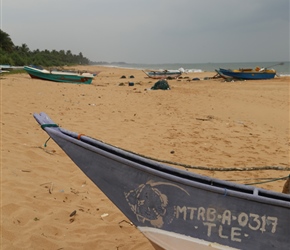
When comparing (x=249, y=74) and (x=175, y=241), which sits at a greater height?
(x=175, y=241)

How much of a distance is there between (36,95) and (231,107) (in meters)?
7.78

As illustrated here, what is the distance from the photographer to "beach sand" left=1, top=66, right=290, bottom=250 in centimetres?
332

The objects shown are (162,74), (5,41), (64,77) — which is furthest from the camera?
(5,41)

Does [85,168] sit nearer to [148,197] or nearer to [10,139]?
[148,197]

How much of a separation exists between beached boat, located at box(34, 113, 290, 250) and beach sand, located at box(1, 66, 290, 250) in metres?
1.06

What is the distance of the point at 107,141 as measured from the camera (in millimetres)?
6445

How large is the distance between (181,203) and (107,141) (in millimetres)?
4417

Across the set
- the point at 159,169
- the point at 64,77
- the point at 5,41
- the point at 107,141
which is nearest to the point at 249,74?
the point at 64,77

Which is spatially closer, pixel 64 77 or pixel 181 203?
pixel 181 203

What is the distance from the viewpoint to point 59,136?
231cm

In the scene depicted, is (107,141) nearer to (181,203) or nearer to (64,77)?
(181,203)

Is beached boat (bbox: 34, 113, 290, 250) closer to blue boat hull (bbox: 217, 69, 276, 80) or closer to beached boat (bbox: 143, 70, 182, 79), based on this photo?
blue boat hull (bbox: 217, 69, 276, 80)

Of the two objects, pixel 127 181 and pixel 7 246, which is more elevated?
pixel 127 181

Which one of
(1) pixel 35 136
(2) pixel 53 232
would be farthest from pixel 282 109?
(2) pixel 53 232
